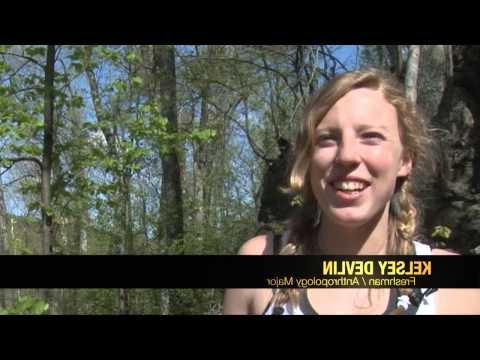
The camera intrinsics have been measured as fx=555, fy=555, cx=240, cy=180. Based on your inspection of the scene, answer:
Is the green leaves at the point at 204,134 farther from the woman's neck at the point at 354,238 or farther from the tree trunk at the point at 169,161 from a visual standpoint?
the woman's neck at the point at 354,238

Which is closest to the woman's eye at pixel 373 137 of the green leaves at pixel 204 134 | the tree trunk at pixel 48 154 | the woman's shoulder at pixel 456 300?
the woman's shoulder at pixel 456 300

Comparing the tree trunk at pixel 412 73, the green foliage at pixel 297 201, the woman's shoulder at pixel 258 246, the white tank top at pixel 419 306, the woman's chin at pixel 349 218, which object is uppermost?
the tree trunk at pixel 412 73

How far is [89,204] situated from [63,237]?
26 centimetres

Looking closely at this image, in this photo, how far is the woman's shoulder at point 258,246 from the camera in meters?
3.25

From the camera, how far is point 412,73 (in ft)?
10.7

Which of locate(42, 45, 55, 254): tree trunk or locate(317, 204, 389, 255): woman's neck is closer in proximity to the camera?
locate(317, 204, 389, 255): woman's neck

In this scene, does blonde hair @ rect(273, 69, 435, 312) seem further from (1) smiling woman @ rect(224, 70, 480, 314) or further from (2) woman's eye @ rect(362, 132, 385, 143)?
(2) woman's eye @ rect(362, 132, 385, 143)

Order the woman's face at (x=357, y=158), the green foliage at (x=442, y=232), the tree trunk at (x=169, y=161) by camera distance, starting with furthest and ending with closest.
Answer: the tree trunk at (x=169, y=161)
the green foliage at (x=442, y=232)
the woman's face at (x=357, y=158)

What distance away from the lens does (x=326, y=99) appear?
3.15 meters

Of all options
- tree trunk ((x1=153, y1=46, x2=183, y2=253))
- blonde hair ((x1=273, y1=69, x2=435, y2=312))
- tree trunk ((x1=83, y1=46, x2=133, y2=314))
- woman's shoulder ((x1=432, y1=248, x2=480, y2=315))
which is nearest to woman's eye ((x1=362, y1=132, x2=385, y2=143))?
blonde hair ((x1=273, y1=69, x2=435, y2=312))

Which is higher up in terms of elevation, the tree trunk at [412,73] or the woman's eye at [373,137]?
the tree trunk at [412,73]

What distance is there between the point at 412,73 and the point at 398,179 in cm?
64

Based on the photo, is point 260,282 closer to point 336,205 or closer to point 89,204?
point 336,205

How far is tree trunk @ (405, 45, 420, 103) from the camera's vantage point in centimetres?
320
